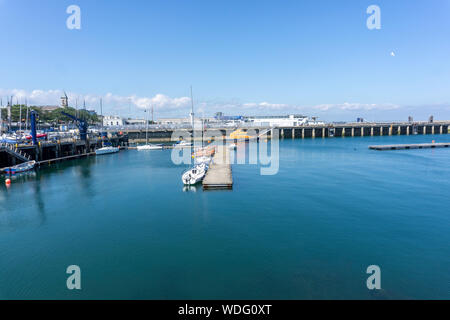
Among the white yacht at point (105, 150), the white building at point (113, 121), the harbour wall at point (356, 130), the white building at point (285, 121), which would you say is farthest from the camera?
the white building at point (113, 121)

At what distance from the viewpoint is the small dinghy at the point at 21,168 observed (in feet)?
142

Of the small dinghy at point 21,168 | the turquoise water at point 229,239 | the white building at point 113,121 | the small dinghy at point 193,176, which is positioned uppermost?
the white building at point 113,121

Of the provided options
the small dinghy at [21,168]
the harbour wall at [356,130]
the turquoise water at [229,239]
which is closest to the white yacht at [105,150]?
the small dinghy at [21,168]

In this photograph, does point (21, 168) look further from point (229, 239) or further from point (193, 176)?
point (229, 239)

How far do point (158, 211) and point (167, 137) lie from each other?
102 meters

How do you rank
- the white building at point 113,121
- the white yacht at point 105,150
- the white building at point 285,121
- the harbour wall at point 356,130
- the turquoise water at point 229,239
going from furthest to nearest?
the white building at point 113,121 < the white building at point 285,121 < the harbour wall at point 356,130 < the white yacht at point 105,150 < the turquoise water at point 229,239

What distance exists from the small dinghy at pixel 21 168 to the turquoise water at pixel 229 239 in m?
8.83

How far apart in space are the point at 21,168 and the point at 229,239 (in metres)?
44.0

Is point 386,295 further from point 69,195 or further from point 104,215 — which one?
point 69,195

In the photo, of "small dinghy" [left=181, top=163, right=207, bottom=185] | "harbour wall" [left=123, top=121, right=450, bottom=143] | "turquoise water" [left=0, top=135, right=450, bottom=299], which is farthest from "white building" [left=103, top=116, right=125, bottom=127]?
"small dinghy" [left=181, top=163, right=207, bottom=185]

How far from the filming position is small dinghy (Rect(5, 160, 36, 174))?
4338 centimetres

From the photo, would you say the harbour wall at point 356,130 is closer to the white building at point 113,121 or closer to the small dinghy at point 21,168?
the small dinghy at point 21,168

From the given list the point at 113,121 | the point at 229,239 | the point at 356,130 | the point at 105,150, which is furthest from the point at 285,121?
the point at 229,239
